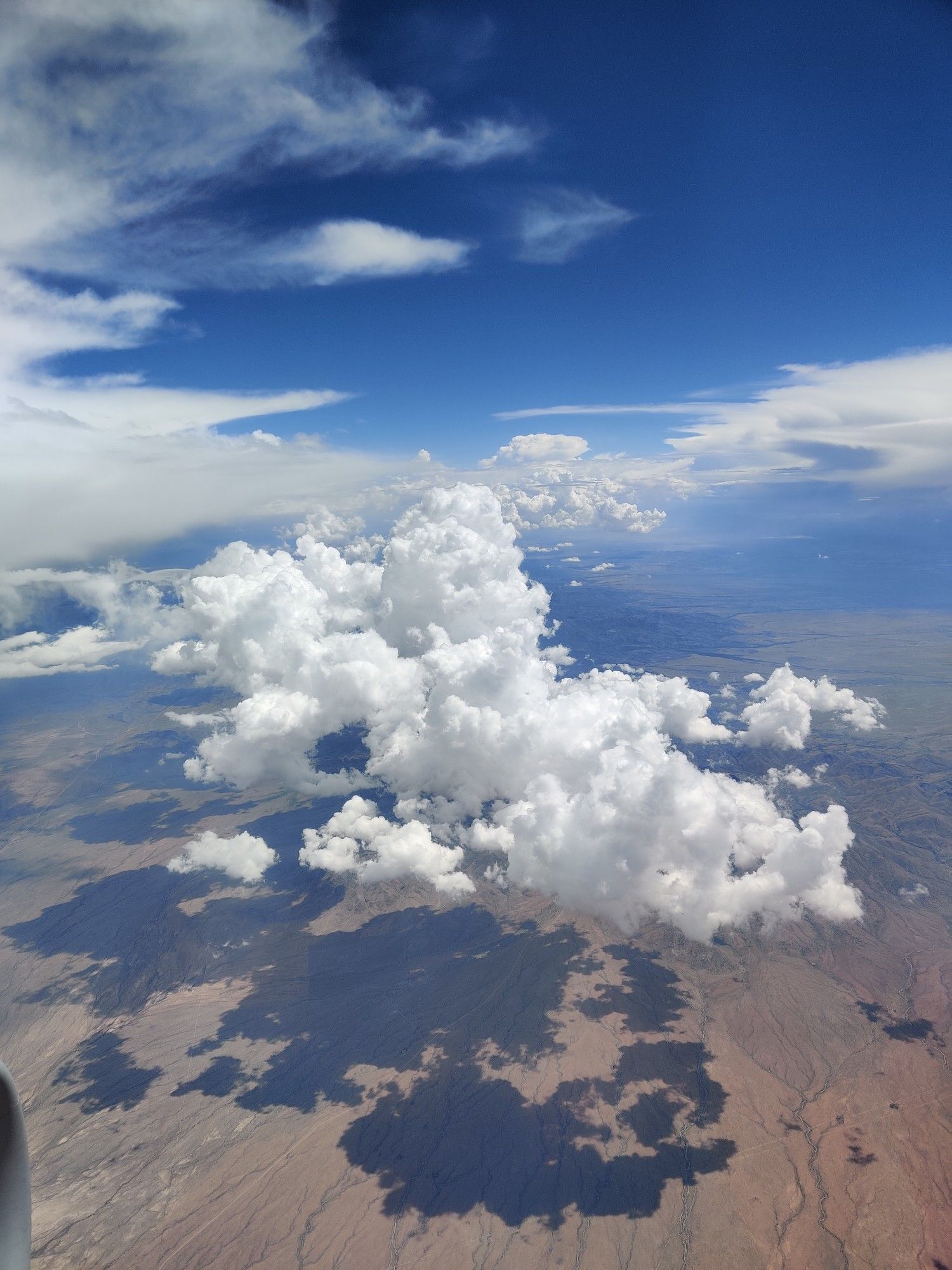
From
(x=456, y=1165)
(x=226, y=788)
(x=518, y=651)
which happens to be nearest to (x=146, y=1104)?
(x=456, y=1165)

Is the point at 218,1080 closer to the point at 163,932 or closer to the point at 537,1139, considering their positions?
the point at 163,932

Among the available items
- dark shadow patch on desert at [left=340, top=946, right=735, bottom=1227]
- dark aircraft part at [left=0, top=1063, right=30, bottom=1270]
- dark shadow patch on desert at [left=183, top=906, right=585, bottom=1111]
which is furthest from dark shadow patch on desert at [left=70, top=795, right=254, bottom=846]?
dark aircraft part at [left=0, top=1063, right=30, bottom=1270]

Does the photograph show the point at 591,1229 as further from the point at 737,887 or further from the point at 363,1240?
the point at 737,887

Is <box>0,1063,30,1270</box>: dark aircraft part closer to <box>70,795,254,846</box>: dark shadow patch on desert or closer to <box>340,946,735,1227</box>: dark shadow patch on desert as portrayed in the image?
<box>340,946,735,1227</box>: dark shadow patch on desert

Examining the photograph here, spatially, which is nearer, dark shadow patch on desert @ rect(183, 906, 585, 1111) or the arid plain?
the arid plain

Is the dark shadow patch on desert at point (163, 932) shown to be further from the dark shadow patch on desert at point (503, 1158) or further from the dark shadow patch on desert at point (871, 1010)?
the dark shadow patch on desert at point (871, 1010)
